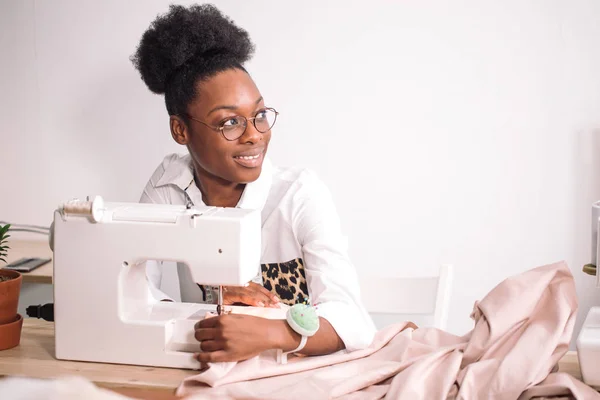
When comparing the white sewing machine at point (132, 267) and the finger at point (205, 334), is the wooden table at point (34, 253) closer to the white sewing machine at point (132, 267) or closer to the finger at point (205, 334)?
the white sewing machine at point (132, 267)

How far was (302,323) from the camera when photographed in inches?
58.0

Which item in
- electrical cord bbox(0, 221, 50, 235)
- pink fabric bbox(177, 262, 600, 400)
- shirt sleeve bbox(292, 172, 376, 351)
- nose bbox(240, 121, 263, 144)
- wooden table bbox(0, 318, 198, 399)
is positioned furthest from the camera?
electrical cord bbox(0, 221, 50, 235)

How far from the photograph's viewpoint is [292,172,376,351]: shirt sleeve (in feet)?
5.08

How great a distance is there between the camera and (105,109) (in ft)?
9.49

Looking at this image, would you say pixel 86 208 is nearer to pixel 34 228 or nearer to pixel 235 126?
pixel 235 126

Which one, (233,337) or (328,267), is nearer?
(233,337)

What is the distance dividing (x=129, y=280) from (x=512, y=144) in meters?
1.59

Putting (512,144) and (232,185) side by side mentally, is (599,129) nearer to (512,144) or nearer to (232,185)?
(512,144)

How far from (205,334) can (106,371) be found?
207 mm

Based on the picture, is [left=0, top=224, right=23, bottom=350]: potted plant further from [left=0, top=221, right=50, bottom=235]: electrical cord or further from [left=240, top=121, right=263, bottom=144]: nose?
[left=0, top=221, right=50, bottom=235]: electrical cord

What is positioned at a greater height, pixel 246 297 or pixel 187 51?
pixel 187 51

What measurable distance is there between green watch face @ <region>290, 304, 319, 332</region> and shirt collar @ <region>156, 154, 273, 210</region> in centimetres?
44

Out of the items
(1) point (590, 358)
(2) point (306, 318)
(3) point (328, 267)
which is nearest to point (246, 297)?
(3) point (328, 267)

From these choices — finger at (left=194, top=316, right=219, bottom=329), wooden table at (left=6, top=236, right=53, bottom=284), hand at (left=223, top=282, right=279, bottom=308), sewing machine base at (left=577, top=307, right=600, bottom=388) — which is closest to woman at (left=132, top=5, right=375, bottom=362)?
hand at (left=223, top=282, right=279, bottom=308)
